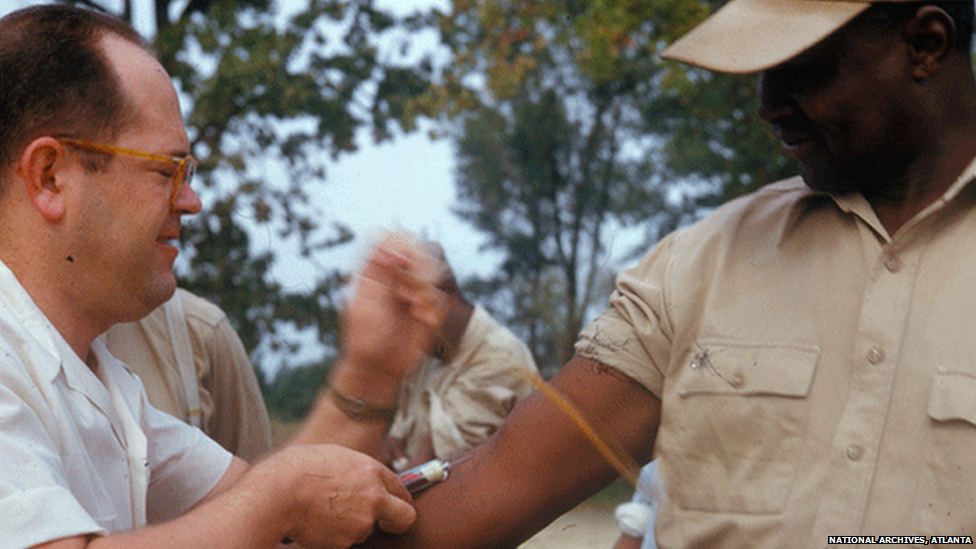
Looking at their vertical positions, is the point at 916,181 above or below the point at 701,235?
above

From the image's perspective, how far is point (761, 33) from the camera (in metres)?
1.97

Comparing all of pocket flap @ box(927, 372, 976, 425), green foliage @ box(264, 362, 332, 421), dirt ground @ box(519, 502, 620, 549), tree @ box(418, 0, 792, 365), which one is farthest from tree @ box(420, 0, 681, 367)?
pocket flap @ box(927, 372, 976, 425)

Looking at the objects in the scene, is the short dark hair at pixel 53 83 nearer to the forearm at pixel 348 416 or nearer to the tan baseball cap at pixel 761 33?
the forearm at pixel 348 416

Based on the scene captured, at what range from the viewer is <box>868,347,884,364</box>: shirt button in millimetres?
1883

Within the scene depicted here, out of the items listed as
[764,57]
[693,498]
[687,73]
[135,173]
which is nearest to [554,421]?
[693,498]

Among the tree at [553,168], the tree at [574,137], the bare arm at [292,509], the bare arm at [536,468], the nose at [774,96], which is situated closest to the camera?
the bare arm at [292,509]

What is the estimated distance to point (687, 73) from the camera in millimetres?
8211

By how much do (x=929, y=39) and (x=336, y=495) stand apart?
1.51m

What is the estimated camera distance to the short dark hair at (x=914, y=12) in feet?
6.34

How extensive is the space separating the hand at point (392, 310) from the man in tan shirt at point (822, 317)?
0.40 m

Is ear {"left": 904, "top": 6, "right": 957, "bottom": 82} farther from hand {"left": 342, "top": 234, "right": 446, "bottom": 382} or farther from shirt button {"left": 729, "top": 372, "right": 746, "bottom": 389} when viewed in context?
hand {"left": 342, "top": 234, "right": 446, "bottom": 382}

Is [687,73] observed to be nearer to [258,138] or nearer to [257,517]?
[258,138]

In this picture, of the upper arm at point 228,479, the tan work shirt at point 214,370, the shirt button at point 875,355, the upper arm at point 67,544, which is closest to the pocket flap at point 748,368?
the shirt button at point 875,355

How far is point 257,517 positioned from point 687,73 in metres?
7.08
